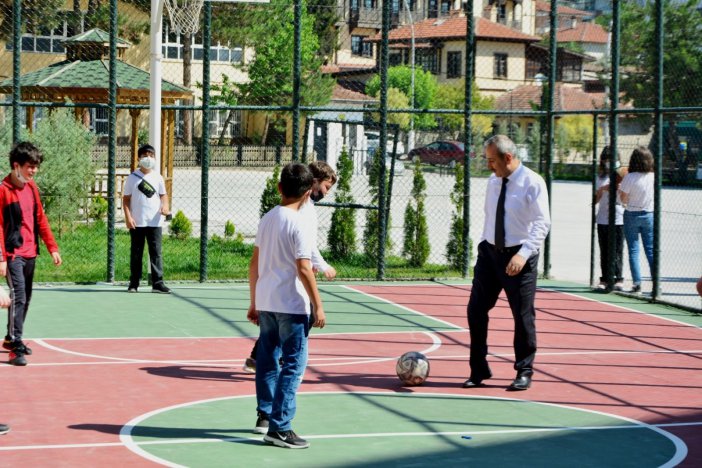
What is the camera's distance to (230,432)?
817 cm

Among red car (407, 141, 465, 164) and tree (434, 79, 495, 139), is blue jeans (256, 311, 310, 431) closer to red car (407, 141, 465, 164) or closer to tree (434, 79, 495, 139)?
tree (434, 79, 495, 139)

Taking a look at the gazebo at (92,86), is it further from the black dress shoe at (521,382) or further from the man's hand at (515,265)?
the man's hand at (515,265)

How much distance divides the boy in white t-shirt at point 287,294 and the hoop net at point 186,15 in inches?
372

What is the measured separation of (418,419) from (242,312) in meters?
5.67

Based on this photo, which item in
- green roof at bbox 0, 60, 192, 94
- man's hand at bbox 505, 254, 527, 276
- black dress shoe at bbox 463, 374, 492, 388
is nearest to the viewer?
man's hand at bbox 505, 254, 527, 276

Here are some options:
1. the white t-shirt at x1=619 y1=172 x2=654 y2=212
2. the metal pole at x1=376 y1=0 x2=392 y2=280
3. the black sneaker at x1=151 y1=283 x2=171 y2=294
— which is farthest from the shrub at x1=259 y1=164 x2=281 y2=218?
the white t-shirt at x1=619 y1=172 x2=654 y2=212

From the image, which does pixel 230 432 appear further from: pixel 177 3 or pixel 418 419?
pixel 177 3

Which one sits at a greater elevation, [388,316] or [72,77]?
[72,77]

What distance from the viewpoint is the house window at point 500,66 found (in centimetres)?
3075

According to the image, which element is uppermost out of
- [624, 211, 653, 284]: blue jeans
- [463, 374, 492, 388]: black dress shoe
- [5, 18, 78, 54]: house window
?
[5, 18, 78, 54]: house window

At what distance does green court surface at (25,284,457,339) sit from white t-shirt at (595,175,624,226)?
3734 mm

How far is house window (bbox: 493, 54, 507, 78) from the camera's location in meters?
30.7

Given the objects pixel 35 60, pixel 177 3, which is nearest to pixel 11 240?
pixel 177 3

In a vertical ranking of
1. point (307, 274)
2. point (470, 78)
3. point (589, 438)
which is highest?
point (470, 78)
